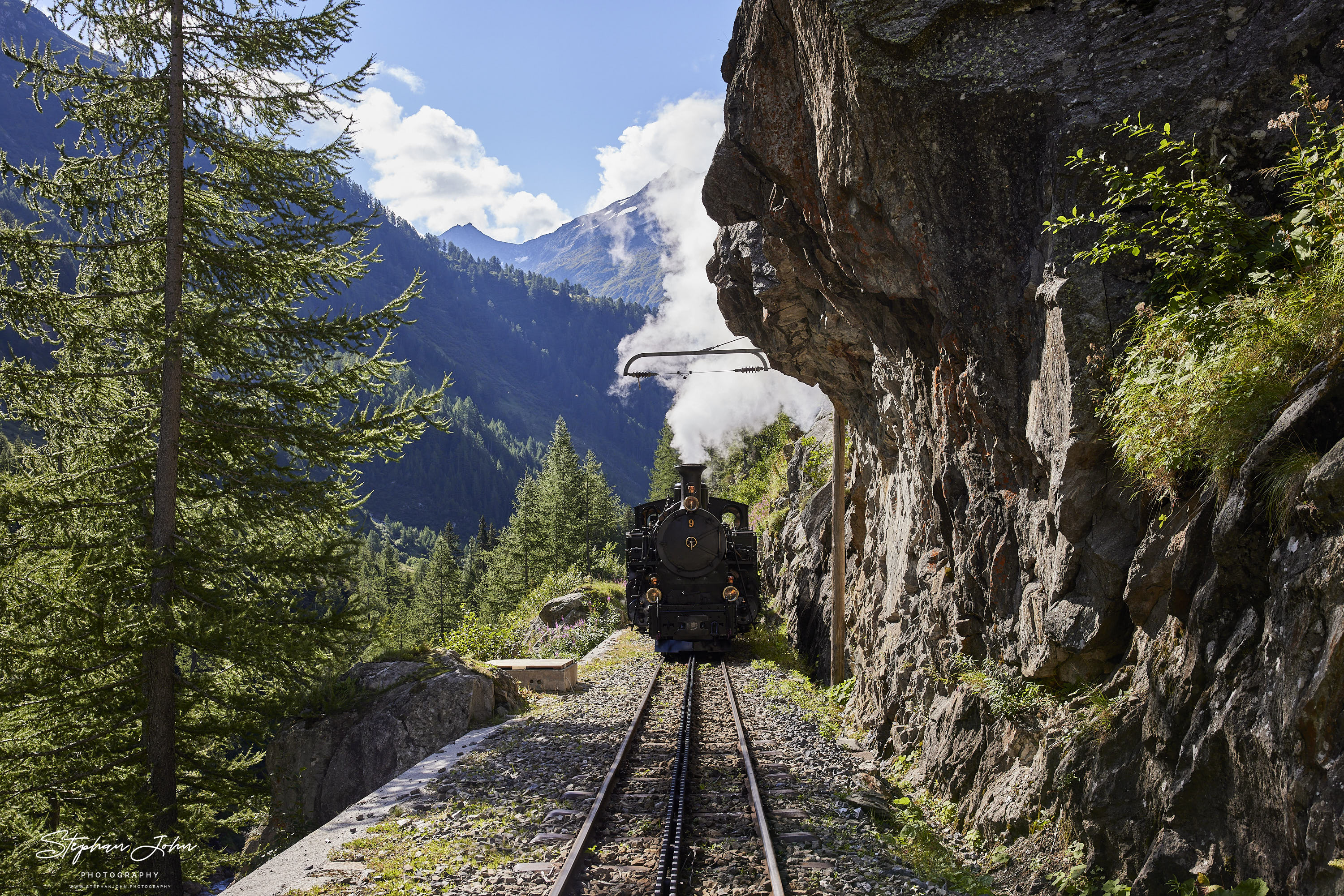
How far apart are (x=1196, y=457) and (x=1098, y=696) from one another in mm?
1803

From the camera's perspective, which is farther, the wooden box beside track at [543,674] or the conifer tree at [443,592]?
the conifer tree at [443,592]

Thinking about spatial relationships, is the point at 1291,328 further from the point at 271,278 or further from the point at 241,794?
the point at 241,794

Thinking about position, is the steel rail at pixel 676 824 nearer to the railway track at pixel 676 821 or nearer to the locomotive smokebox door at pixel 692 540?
the railway track at pixel 676 821

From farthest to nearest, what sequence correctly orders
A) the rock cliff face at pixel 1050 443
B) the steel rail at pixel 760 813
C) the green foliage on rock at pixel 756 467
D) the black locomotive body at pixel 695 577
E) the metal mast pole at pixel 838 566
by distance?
the green foliage on rock at pixel 756 467 → the black locomotive body at pixel 695 577 → the metal mast pole at pixel 838 566 → the steel rail at pixel 760 813 → the rock cliff face at pixel 1050 443

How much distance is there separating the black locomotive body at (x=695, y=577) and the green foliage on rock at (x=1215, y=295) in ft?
36.4

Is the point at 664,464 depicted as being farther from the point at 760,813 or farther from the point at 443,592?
the point at 760,813

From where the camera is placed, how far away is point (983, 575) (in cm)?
696

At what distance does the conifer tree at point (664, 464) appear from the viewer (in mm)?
49594

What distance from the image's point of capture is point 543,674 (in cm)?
1323

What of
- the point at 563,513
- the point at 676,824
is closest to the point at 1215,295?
the point at 676,824

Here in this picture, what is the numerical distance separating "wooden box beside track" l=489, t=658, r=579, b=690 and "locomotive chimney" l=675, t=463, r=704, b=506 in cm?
458

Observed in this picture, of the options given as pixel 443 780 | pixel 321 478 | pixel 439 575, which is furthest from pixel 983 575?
pixel 439 575

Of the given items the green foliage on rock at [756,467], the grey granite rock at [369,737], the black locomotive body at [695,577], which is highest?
the green foliage on rock at [756,467]

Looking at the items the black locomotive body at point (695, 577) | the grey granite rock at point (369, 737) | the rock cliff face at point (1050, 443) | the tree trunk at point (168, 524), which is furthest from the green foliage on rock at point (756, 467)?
the tree trunk at point (168, 524)
